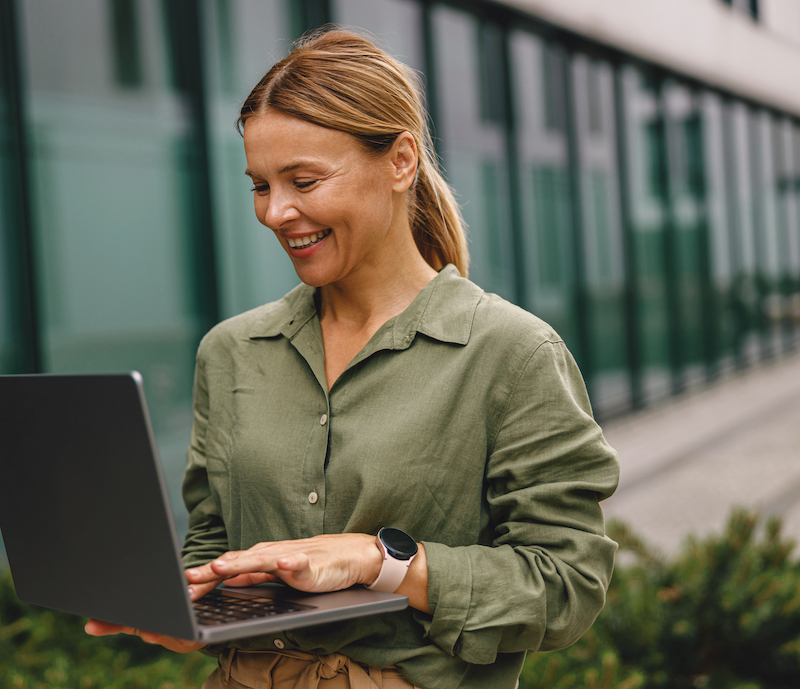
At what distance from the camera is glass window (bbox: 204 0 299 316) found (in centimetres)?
477

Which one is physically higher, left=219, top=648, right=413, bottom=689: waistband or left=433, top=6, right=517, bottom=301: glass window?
left=433, top=6, right=517, bottom=301: glass window

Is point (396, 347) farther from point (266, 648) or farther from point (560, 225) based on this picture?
point (560, 225)

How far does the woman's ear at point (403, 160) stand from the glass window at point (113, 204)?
3095mm

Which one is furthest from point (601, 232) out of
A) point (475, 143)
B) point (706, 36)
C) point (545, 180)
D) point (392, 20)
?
point (392, 20)

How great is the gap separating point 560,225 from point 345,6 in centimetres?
305

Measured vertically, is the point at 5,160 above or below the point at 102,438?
above

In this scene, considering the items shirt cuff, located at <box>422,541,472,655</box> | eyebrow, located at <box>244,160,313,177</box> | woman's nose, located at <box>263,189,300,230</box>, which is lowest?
shirt cuff, located at <box>422,541,472,655</box>

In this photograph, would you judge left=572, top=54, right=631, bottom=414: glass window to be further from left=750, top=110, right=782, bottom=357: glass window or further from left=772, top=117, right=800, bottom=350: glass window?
left=772, top=117, right=800, bottom=350: glass window

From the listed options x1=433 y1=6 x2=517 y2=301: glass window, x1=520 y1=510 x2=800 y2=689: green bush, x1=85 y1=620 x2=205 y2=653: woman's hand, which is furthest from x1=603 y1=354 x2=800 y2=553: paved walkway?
x1=85 y1=620 x2=205 y2=653: woman's hand

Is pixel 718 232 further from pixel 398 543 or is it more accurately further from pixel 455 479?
pixel 398 543

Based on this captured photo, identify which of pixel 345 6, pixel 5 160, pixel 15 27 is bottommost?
pixel 5 160

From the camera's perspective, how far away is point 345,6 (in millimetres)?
5637

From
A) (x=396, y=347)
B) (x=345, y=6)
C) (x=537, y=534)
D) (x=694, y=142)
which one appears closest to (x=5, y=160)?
(x=345, y=6)

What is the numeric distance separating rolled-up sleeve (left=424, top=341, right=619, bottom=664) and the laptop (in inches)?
5.1
